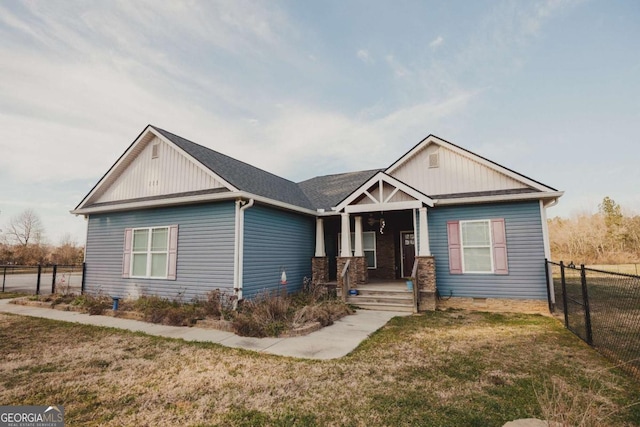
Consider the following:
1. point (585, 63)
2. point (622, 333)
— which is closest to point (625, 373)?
point (622, 333)

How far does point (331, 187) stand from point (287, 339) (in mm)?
9657

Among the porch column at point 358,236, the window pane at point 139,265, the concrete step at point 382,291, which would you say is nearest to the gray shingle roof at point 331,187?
the porch column at point 358,236

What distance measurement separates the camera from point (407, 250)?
13062 millimetres

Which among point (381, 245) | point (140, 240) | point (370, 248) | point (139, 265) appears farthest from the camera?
point (370, 248)

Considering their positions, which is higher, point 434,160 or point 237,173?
point 434,160

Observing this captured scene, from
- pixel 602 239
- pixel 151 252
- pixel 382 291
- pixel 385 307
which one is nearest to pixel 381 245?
pixel 382 291

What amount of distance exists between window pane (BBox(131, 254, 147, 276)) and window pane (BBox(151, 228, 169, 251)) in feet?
1.89

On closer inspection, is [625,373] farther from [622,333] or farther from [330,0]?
[330,0]

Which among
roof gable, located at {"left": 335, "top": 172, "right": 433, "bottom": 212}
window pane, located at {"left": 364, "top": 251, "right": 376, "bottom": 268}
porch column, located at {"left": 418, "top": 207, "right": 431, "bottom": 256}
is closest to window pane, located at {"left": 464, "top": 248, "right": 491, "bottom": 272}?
porch column, located at {"left": 418, "top": 207, "right": 431, "bottom": 256}

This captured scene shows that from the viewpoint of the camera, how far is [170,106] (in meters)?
13.0

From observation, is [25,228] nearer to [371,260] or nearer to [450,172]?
[371,260]

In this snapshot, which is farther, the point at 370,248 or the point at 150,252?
the point at 370,248

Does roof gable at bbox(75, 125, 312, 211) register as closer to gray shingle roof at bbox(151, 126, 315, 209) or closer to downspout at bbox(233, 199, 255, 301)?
gray shingle roof at bbox(151, 126, 315, 209)

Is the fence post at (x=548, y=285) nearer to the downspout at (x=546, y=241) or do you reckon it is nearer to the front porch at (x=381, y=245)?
the downspout at (x=546, y=241)
